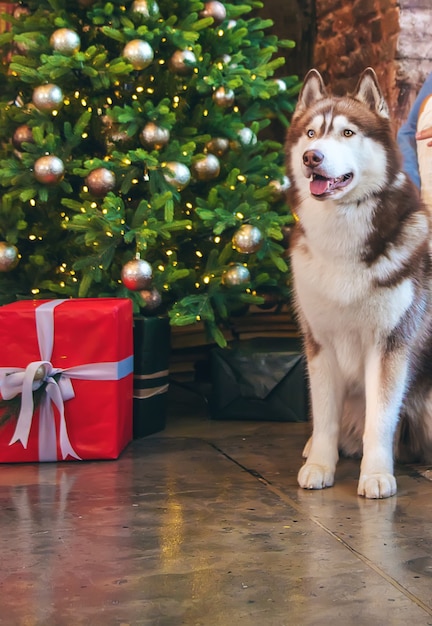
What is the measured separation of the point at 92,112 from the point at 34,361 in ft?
4.27

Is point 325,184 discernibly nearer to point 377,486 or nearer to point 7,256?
point 377,486

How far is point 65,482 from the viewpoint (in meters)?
2.83

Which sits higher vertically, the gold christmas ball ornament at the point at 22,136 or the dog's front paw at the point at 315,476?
the gold christmas ball ornament at the point at 22,136

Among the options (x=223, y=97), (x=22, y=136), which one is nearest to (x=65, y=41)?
(x=22, y=136)

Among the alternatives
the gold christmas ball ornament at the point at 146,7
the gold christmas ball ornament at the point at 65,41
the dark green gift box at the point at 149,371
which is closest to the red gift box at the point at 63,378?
the dark green gift box at the point at 149,371

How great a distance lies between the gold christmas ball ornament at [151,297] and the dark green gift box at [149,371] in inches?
3.4

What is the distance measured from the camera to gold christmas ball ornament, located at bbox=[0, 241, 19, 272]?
371cm

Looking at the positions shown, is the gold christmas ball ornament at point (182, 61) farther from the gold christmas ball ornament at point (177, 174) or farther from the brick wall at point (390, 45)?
the brick wall at point (390, 45)

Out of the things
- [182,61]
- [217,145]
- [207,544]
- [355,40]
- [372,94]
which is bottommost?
[207,544]

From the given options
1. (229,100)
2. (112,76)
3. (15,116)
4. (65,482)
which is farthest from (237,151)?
(65,482)

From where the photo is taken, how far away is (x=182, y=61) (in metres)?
3.65

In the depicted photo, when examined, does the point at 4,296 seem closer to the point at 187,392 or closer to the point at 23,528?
the point at 187,392

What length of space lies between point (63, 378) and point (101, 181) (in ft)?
2.95

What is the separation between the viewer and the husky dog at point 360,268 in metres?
2.62
